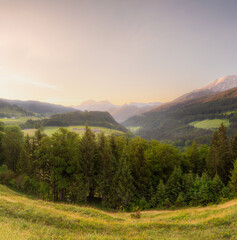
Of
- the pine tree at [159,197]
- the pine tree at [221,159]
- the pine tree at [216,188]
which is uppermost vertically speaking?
the pine tree at [221,159]

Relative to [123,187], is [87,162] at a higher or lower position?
higher

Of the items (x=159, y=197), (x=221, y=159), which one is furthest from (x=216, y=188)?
(x=159, y=197)

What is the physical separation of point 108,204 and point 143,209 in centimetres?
678

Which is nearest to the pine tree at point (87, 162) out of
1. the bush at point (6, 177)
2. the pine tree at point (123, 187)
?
the pine tree at point (123, 187)

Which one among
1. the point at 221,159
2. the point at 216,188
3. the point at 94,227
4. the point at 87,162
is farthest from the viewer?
the point at 221,159

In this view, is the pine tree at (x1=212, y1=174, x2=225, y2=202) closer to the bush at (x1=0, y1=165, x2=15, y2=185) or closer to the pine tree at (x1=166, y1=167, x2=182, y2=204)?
the pine tree at (x1=166, y1=167, x2=182, y2=204)

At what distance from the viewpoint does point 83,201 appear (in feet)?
84.6

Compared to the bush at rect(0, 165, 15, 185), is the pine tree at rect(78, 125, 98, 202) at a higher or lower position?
higher

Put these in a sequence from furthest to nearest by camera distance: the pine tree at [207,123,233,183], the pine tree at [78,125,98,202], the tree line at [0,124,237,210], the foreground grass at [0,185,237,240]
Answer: the pine tree at [207,123,233,183]
the pine tree at [78,125,98,202]
the tree line at [0,124,237,210]
the foreground grass at [0,185,237,240]

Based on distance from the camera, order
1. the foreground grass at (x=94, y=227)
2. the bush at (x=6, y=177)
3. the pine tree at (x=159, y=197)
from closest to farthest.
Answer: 1. the foreground grass at (x=94, y=227)
2. the pine tree at (x=159, y=197)
3. the bush at (x=6, y=177)

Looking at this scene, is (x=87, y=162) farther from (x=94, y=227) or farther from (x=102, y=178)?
(x=94, y=227)

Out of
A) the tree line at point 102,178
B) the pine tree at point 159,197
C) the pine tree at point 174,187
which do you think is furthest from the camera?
the pine tree at point 174,187

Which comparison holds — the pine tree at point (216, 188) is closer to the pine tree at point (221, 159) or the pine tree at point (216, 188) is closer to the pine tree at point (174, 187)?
the pine tree at point (174, 187)

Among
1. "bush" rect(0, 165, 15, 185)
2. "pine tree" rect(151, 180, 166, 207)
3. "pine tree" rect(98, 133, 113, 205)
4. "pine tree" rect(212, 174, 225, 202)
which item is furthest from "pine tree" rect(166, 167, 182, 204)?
"bush" rect(0, 165, 15, 185)
